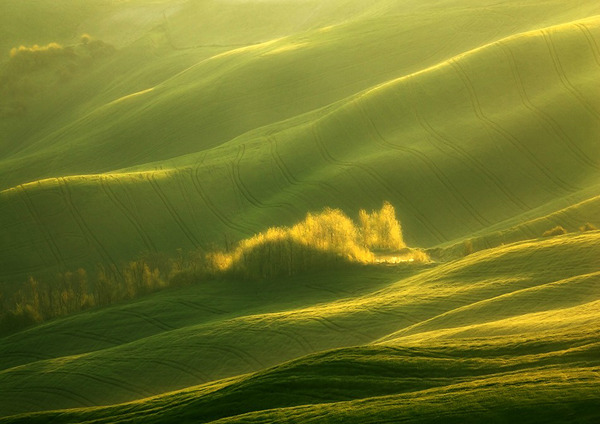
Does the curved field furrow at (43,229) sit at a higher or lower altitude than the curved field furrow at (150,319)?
higher

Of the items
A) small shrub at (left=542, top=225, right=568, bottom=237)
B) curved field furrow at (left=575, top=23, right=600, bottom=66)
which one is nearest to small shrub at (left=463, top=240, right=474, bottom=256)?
small shrub at (left=542, top=225, right=568, bottom=237)

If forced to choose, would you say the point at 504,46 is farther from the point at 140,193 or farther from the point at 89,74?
the point at 89,74

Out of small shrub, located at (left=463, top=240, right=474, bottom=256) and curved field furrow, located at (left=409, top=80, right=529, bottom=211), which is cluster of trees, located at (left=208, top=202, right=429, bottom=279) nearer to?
small shrub, located at (left=463, top=240, right=474, bottom=256)

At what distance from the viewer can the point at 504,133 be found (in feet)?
155

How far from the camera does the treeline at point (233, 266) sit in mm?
33031

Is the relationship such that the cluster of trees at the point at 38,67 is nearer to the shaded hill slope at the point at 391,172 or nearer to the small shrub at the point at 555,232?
the shaded hill slope at the point at 391,172

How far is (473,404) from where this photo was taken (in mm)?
13414

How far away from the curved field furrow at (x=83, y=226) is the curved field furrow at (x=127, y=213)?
1.96 metres

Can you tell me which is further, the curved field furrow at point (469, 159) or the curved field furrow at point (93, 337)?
the curved field furrow at point (469, 159)

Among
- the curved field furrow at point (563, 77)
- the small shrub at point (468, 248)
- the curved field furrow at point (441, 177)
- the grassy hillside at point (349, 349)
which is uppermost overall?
the curved field furrow at point (563, 77)

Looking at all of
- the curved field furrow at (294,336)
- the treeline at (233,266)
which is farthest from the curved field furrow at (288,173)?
the curved field furrow at (294,336)

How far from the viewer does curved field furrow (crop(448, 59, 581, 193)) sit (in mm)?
43378

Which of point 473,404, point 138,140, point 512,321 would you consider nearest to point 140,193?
point 138,140

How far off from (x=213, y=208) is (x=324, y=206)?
20.9ft
